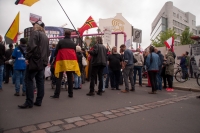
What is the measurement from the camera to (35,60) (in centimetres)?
416

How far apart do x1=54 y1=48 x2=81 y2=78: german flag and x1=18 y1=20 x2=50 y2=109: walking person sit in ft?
3.23

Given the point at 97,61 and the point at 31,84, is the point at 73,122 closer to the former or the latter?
the point at 31,84

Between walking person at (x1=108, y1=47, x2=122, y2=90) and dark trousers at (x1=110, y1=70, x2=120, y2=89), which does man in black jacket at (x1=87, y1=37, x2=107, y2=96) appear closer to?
walking person at (x1=108, y1=47, x2=122, y2=90)

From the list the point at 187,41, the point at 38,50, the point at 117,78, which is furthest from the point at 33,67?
the point at 187,41

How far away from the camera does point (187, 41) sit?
36.9m

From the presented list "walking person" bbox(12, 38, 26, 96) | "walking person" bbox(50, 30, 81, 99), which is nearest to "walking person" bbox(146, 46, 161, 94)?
"walking person" bbox(50, 30, 81, 99)

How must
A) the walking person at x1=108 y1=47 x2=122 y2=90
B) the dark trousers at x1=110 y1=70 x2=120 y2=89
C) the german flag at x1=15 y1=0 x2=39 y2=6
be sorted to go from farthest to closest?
the dark trousers at x1=110 y1=70 x2=120 y2=89 → the walking person at x1=108 y1=47 x2=122 y2=90 → the german flag at x1=15 y1=0 x2=39 y2=6

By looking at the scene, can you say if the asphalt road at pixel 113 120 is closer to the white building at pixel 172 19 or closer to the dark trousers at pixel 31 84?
the dark trousers at pixel 31 84

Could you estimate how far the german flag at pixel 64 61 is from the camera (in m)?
5.39

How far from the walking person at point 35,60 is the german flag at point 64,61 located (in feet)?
3.23

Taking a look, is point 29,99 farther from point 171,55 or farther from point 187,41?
point 187,41

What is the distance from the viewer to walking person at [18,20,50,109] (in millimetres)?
4121

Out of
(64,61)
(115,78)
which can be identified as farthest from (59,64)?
(115,78)

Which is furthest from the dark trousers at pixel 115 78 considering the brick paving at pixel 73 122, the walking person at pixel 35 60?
the walking person at pixel 35 60
